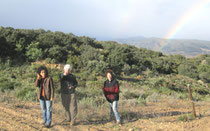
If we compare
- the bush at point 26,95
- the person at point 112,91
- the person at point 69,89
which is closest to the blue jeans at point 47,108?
the person at point 69,89

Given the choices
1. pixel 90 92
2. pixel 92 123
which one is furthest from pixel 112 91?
pixel 90 92

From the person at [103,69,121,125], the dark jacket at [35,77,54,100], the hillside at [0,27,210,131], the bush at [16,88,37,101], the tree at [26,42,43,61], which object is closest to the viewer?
the dark jacket at [35,77,54,100]

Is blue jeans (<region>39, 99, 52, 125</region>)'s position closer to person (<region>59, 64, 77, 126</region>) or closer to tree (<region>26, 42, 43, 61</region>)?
person (<region>59, 64, 77, 126</region>)

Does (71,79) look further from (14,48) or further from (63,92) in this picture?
(14,48)

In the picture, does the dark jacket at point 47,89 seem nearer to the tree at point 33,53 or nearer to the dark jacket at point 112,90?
the dark jacket at point 112,90

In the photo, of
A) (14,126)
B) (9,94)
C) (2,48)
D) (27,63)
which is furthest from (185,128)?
(2,48)

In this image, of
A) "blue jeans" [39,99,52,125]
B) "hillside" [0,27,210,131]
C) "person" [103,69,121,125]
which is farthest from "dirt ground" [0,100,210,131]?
"person" [103,69,121,125]

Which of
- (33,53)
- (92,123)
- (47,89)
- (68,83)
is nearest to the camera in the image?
(47,89)

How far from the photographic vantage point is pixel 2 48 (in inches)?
628

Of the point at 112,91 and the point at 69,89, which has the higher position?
the point at 69,89

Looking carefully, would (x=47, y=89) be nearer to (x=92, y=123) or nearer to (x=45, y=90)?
(x=45, y=90)

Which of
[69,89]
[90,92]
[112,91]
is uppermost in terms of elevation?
[69,89]

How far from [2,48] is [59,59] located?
5347 millimetres

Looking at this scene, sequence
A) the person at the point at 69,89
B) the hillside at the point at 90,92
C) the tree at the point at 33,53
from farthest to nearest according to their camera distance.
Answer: the tree at the point at 33,53, the hillside at the point at 90,92, the person at the point at 69,89
